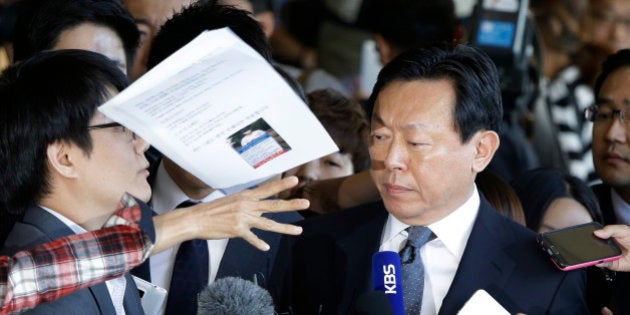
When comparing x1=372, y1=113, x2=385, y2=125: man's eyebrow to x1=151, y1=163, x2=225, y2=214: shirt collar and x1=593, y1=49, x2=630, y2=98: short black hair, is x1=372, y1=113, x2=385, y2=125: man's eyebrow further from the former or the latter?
x1=593, y1=49, x2=630, y2=98: short black hair

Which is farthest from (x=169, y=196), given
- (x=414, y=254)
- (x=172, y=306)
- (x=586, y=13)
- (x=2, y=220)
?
(x=586, y=13)

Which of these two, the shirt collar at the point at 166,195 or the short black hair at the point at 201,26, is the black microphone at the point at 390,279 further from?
the short black hair at the point at 201,26

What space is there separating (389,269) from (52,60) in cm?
94

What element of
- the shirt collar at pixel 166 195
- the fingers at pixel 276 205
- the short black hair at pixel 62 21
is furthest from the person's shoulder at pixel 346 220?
the short black hair at pixel 62 21

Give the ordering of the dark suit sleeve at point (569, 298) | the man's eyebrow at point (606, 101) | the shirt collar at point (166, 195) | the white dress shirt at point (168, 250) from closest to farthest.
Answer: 1. the dark suit sleeve at point (569, 298)
2. the white dress shirt at point (168, 250)
3. the shirt collar at point (166, 195)
4. the man's eyebrow at point (606, 101)

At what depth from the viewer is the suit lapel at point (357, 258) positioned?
2559 mm

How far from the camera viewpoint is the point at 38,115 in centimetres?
228

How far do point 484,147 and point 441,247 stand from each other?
0.29 m

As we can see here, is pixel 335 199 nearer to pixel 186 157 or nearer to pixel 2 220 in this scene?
pixel 186 157

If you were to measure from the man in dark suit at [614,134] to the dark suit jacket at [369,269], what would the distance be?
0.71m

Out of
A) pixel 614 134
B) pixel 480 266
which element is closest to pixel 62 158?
pixel 480 266

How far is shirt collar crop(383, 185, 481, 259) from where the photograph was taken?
257cm

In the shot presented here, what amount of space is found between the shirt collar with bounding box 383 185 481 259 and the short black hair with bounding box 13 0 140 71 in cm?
119

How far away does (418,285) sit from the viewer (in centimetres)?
251
